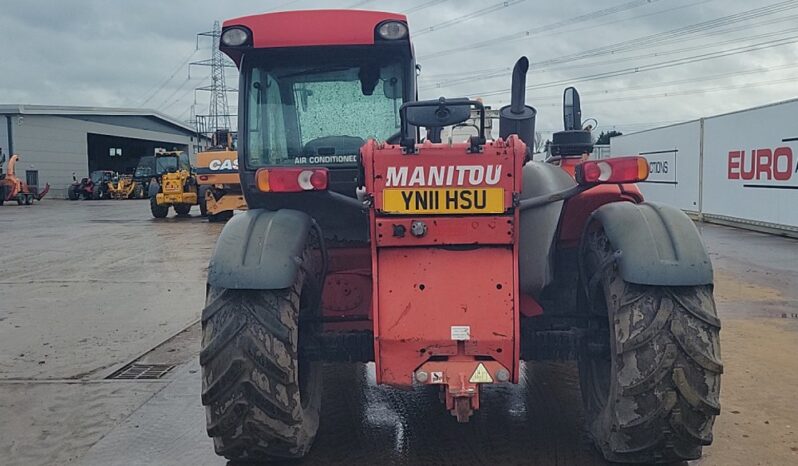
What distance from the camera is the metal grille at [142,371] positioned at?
5705mm

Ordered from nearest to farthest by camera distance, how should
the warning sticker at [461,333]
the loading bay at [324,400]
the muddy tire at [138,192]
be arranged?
1. the warning sticker at [461,333]
2. the loading bay at [324,400]
3. the muddy tire at [138,192]

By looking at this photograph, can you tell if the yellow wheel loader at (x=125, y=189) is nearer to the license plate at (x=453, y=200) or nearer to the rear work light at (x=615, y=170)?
the license plate at (x=453, y=200)

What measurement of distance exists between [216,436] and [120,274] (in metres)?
8.54

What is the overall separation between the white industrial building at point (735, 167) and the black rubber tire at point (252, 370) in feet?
45.0

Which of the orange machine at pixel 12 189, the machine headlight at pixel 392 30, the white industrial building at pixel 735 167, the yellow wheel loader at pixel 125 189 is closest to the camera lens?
the machine headlight at pixel 392 30

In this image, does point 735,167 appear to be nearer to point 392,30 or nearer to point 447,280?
point 392,30

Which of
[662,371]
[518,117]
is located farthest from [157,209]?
[662,371]

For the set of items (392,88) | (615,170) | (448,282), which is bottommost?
(448,282)

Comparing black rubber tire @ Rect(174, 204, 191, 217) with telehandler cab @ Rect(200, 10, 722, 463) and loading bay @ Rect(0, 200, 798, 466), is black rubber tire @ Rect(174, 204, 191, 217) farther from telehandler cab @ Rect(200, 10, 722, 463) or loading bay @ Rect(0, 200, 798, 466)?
telehandler cab @ Rect(200, 10, 722, 463)

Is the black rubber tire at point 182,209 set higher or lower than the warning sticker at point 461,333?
lower

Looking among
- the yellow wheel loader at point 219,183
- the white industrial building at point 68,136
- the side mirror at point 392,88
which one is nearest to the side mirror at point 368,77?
the side mirror at point 392,88

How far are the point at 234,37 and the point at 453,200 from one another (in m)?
1.91

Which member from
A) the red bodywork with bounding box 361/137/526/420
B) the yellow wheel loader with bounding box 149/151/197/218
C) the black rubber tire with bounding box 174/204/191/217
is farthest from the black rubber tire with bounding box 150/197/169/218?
the red bodywork with bounding box 361/137/526/420

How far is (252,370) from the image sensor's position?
3.39 metres
